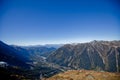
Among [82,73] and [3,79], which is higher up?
[82,73]

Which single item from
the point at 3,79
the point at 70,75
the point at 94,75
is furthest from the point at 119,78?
the point at 3,79

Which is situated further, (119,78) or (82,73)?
(82,73)

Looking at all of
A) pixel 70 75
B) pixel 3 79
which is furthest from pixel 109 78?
pixel 3 79

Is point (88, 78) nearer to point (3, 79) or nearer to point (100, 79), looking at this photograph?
point (100, 79)

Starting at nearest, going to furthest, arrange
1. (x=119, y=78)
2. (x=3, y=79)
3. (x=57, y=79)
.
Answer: (x=119, y=78)
(x=57, y=79)
(x=3, y=79)

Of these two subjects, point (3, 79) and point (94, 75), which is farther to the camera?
point (3, 79)

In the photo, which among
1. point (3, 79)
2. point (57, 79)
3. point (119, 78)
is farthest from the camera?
point (3, 79)

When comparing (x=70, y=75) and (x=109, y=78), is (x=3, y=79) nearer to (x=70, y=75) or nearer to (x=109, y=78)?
(x=70, y=75)

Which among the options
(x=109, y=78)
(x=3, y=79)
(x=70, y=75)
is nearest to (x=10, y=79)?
(x=3, y=79)

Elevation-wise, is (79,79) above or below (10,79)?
above
